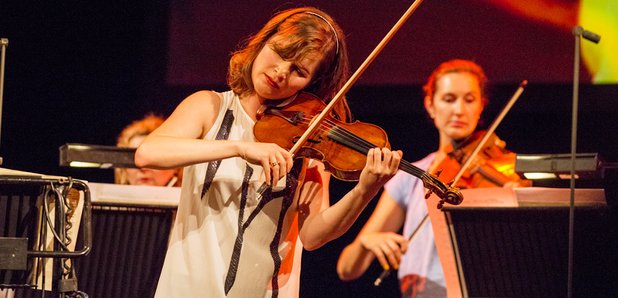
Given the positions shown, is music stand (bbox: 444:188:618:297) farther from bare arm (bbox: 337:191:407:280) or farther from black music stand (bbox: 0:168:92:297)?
black music stand (bbox: 0:168:92:297)

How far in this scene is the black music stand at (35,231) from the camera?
70.4 inches

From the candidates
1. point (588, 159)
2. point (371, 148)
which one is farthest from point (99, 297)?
point (588, 159)

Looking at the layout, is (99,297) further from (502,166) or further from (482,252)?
(502,166)

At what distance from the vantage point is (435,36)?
4223mm

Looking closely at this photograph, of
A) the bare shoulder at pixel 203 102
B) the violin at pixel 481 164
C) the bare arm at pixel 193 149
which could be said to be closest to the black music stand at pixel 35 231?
the bare arm at pixel 193 149

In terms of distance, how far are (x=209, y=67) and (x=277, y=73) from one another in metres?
2.56

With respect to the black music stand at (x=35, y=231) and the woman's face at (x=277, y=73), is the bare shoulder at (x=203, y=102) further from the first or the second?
the black music stand at (x=35, y=231)

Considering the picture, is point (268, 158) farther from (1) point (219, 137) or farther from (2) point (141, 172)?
(2) point (141, 172)

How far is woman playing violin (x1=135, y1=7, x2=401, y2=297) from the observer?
192 centimetres

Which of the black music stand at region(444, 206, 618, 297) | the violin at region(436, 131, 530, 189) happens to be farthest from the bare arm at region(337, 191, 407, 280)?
the black music stand at region(444, 206, 618, 297)

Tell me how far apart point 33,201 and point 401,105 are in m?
2.61

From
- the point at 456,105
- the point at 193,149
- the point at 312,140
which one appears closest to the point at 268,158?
the point at 193,149

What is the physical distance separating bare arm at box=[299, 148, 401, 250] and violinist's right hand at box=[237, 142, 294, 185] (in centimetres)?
22

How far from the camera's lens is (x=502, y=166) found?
11.0 feet
